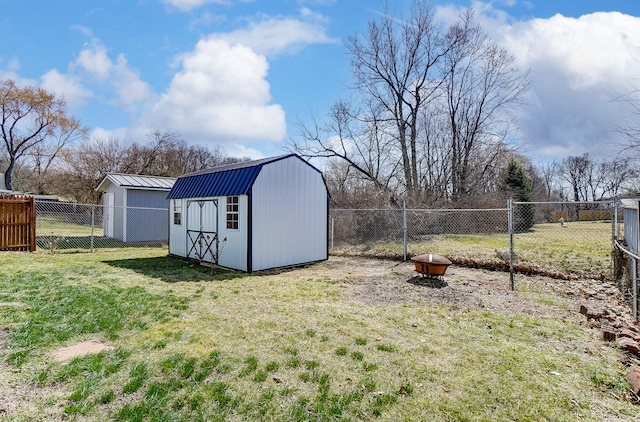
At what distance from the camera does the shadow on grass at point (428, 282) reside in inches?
255

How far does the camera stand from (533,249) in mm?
10062

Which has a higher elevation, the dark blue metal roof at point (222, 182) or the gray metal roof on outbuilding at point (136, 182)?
the gray metal roof on outbuilding at point (136, 182)

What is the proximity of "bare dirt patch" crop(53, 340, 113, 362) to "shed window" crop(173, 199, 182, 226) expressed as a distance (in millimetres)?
7428

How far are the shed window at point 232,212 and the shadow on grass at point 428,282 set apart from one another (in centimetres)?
446

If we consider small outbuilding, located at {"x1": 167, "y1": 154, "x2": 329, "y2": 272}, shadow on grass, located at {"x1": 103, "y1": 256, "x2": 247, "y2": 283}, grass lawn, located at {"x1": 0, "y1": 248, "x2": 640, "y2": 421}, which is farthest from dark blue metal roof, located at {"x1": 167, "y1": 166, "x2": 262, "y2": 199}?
grass lawn, located at {"x1": 0, "y1": 248, "x2": 640, "y2": 421}

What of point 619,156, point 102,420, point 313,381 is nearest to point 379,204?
point 619,156

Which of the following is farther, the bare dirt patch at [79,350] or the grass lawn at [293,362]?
the bare dirt patch at [79,350]

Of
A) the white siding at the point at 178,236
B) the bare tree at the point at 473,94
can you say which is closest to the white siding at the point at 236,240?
the white siding at the point at 178,236

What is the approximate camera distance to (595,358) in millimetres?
3195

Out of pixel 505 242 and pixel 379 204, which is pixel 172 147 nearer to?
pixel 379 204

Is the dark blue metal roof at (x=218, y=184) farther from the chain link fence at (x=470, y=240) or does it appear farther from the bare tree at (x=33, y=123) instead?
the bare tree at (x=33, y=123)

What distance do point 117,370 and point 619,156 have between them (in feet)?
27.8

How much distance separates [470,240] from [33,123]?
3159 cm

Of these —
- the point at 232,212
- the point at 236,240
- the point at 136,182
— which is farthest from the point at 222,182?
the point at 136,182
